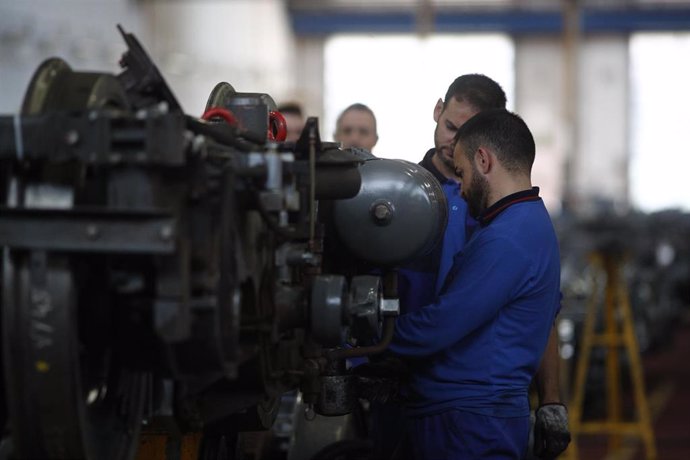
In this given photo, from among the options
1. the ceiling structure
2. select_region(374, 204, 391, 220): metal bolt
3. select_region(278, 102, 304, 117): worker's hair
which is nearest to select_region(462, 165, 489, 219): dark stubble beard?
select_region(374, 204, 391, 220): metal bolt

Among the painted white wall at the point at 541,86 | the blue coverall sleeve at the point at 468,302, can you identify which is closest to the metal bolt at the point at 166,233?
the blue coverall sleeve at the point at 468,302

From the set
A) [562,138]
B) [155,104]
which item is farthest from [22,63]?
[562,138]

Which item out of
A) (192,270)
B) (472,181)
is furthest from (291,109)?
(192,270)

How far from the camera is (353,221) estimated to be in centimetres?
275

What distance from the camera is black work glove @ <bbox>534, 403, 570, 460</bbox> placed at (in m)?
3.12

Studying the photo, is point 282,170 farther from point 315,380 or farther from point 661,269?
point 661,269

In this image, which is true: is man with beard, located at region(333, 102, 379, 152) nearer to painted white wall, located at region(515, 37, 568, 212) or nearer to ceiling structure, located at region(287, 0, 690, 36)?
ceiling structure, located at region(287, 0, 690, 36)

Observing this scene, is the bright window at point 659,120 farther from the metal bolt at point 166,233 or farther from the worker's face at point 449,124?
the metal bolt at point 166,233

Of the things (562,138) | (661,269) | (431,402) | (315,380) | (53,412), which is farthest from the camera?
(562,138)

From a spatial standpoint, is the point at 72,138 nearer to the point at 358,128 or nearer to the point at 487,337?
the point at 487,337

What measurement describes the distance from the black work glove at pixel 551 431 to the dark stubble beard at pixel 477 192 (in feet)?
1.94

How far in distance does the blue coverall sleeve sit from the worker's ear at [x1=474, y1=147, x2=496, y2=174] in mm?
215

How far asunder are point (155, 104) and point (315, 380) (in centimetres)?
78

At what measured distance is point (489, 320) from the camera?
291 cm
